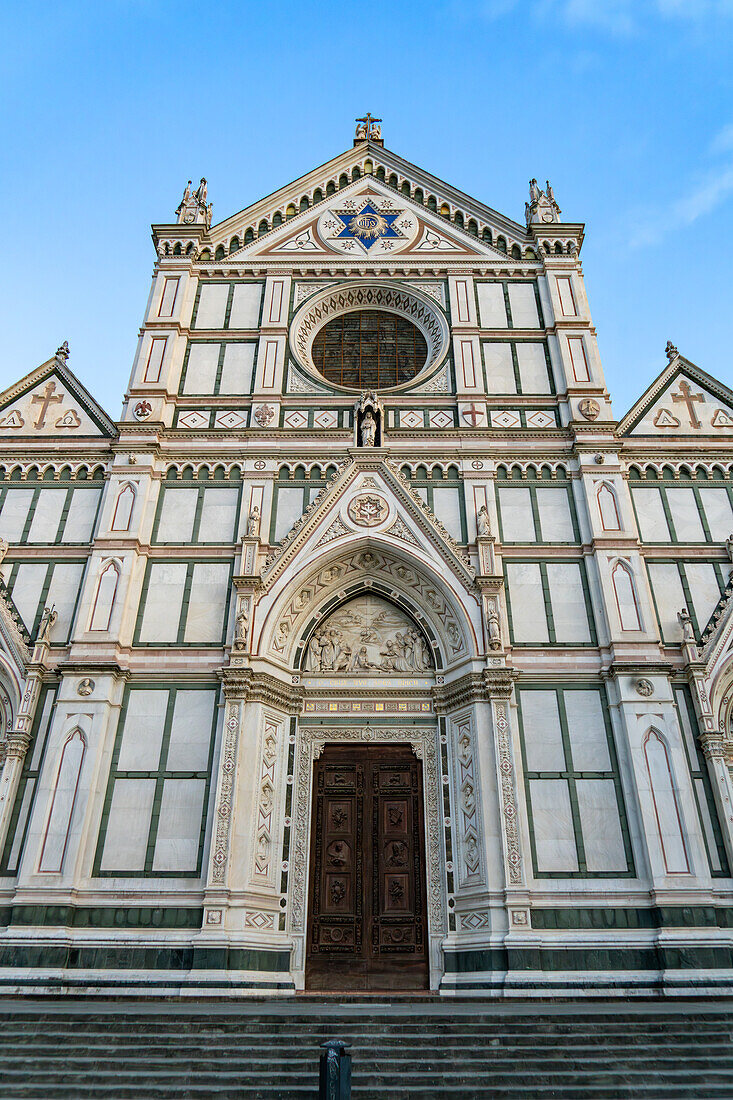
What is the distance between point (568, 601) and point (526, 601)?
0.81m

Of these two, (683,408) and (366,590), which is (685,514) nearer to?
(683,408)

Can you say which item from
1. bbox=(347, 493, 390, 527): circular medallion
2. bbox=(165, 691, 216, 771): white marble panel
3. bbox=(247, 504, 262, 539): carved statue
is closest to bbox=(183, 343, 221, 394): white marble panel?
bbox=(247, 504, 262, 539): carved statue

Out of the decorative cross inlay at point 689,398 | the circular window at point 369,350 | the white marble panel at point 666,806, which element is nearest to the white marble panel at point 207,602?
the circular window at point 369,350

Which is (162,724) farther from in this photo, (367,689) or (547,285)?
(547,285)

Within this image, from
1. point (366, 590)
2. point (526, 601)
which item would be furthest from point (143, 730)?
point (526, 601)

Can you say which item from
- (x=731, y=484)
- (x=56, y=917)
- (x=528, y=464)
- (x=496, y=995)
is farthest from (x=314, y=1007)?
(x=731, y=484)

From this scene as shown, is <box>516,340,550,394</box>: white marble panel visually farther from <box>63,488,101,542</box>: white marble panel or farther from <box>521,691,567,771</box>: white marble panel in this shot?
<box>63,488,101,542</box>: white marble panel

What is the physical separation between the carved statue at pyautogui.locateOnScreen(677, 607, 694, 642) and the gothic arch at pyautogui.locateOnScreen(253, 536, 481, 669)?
379cm

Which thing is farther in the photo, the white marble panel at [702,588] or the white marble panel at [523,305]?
the white marble panel at [523,305]

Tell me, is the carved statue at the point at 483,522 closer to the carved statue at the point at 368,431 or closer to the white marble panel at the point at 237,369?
the carved statue at the point at 368,431

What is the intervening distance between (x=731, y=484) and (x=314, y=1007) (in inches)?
512

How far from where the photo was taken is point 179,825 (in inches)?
521

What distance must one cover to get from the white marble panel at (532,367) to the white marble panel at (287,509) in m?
5.90

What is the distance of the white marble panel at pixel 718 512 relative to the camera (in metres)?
16.2
